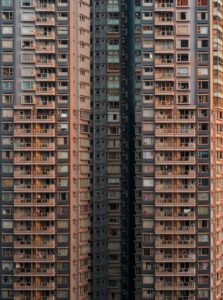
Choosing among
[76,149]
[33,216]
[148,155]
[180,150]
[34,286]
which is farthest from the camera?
[76,149]

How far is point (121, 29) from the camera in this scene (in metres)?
68.8

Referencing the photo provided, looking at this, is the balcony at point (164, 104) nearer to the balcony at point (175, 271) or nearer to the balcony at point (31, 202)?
the balcony at point (31, 202)

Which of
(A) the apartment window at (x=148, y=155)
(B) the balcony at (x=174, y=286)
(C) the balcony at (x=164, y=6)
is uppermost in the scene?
(C) the balcony at (x=164, y=6)

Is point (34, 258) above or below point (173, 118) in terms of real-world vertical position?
below

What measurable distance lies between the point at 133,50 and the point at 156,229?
16.9m

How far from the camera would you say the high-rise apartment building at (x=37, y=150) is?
203ft

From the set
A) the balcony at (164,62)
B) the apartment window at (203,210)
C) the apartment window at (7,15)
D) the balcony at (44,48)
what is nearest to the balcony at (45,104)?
→ the balcony at (44,48)

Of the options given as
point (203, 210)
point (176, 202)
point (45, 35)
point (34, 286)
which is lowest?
point (34, 286)

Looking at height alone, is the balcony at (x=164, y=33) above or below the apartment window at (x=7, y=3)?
below

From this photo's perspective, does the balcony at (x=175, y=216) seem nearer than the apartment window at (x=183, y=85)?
Yes

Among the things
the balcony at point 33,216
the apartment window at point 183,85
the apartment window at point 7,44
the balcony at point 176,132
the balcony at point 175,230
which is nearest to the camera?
the balcony at point 175,230

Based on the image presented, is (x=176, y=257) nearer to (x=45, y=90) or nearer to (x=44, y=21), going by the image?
(x=45, y=90)

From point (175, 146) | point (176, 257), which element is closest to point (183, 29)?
point (175, 146)

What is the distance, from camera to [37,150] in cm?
6228
